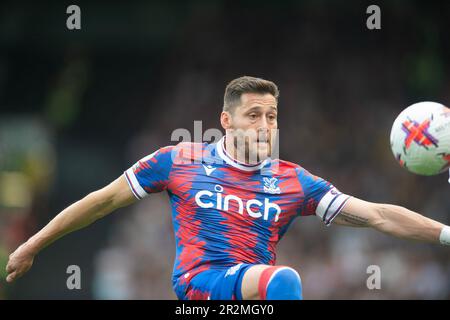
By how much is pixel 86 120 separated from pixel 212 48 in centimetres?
355

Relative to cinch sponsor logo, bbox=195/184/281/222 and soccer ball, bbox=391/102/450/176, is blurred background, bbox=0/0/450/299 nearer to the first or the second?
cinch sponsor logo, bbox=195/184/281/222

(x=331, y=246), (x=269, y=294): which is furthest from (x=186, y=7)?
(x=269, y=294)

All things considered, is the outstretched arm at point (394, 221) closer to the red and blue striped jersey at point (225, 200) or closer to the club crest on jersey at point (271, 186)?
the red and blue striped jersey at point (225, 200)

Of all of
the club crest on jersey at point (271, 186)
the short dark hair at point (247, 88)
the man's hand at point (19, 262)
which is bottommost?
the man's hand at point (19, 262)

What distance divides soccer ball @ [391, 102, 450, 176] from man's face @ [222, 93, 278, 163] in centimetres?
100

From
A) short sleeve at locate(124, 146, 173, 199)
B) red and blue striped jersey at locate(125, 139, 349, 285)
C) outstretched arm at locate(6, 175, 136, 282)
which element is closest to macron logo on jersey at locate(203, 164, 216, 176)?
red and blue striped jersey at locate(125, 139, 349, 285)

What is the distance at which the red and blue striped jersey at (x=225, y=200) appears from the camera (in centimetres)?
686

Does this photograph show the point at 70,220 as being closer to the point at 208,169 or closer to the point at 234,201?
the point at 208,169

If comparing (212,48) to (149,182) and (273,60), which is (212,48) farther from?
(149,182)

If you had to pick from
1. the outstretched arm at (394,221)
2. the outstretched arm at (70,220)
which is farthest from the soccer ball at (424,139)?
the outstretched arm at (70,220)

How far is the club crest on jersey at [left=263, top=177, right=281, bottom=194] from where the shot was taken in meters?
7.11

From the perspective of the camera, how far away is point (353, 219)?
7.16 metres

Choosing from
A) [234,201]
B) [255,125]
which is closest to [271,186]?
[234,201]

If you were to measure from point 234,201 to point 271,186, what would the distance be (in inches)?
13.9
